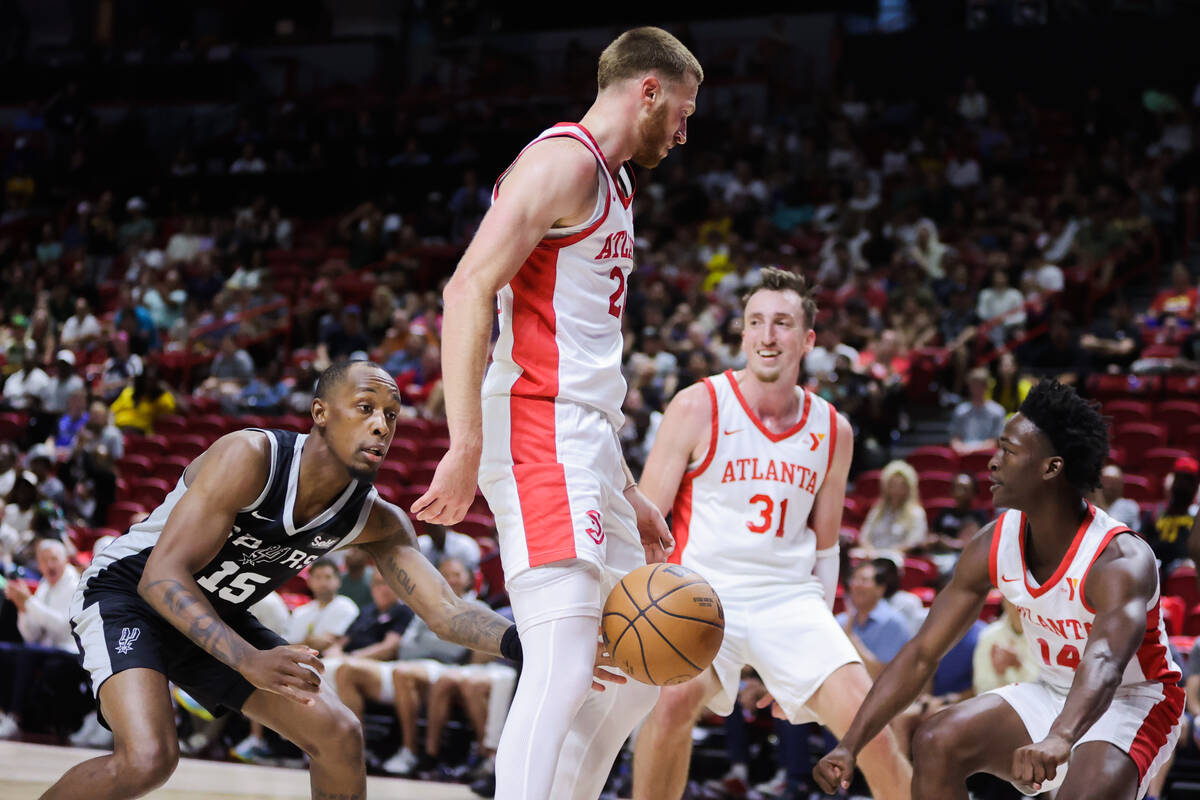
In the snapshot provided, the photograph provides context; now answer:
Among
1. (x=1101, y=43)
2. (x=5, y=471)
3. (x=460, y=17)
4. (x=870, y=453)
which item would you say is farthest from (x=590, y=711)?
(x=460, y=17)

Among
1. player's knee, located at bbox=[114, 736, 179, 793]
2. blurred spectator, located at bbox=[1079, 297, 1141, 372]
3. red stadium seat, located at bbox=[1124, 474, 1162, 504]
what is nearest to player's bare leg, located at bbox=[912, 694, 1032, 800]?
player's knee, located at bbox=[114, 736, 179, 793]

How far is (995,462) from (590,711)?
136 cm

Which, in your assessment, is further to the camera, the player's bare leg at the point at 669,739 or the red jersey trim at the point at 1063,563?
the player's bare leg at the point at 669,739

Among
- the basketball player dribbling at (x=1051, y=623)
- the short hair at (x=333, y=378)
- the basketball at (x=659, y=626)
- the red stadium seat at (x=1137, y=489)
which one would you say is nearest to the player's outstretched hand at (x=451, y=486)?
the basketball at (x=659, y=626)

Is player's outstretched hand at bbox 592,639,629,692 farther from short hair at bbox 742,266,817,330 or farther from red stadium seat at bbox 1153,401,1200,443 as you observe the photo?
red stadium seat at bbox 1153,401,1200,443

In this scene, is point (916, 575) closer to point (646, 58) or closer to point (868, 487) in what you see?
point (868, 487)

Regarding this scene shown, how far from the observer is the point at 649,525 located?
3662mm

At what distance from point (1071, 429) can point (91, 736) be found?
612 cm

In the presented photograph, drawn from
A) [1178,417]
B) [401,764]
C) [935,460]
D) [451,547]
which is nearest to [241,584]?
[401,764]

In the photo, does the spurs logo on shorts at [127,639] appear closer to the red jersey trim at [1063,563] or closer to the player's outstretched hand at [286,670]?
the player's outstretched hand at [286,670]

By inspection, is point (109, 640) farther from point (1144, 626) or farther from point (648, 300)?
point (648, 300)

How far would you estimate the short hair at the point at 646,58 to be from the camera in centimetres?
328

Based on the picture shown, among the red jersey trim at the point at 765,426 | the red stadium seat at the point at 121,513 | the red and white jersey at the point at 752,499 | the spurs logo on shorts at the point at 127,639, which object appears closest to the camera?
the spurs logo on shorts at the point at 127,639

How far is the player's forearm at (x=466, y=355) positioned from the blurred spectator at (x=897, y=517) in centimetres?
575
